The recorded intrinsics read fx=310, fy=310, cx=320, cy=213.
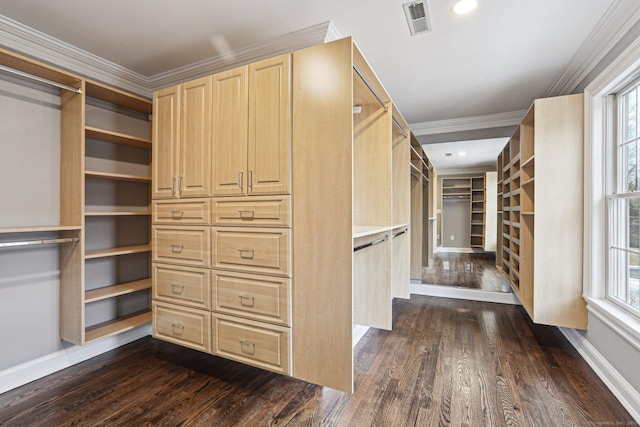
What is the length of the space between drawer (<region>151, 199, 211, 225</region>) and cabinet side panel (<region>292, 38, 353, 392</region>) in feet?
2.26

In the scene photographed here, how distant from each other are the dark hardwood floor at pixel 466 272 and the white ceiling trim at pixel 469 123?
1778mm

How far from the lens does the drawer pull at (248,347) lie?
1844 mm

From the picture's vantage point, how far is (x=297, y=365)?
1728 mm

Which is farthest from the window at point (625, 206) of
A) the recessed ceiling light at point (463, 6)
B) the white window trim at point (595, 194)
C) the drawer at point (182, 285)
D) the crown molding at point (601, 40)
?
the drawer at point (182, 285)

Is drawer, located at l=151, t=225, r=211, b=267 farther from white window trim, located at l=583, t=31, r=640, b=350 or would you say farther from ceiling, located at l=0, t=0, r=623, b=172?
white window trim, located at l=583, t=31, r=640, b=350

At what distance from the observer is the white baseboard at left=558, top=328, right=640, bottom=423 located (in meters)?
1.74

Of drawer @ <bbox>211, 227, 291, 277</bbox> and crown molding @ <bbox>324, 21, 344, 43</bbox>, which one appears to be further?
crown molding @ <bbox>324, 21, 344, 43</bbox>

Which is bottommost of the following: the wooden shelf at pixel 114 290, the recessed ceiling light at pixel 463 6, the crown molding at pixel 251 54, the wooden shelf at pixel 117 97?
the wooden shelf at pixel 114 290

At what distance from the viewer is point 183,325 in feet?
6.96

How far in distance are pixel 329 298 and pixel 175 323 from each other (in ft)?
3.99

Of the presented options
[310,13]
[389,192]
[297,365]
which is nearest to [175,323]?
[297,365]

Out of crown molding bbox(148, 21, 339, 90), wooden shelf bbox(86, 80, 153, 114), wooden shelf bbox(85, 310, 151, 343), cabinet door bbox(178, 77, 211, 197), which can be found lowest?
wooden shelf bbox(85, 310, 151, 343)

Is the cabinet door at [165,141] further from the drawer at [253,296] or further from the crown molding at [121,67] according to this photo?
the drawer at [253,296]

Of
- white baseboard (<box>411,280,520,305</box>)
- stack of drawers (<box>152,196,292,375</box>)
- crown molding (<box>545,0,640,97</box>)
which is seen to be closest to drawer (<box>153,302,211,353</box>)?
stack of drawers (<box>152,196,292,375</box>)
